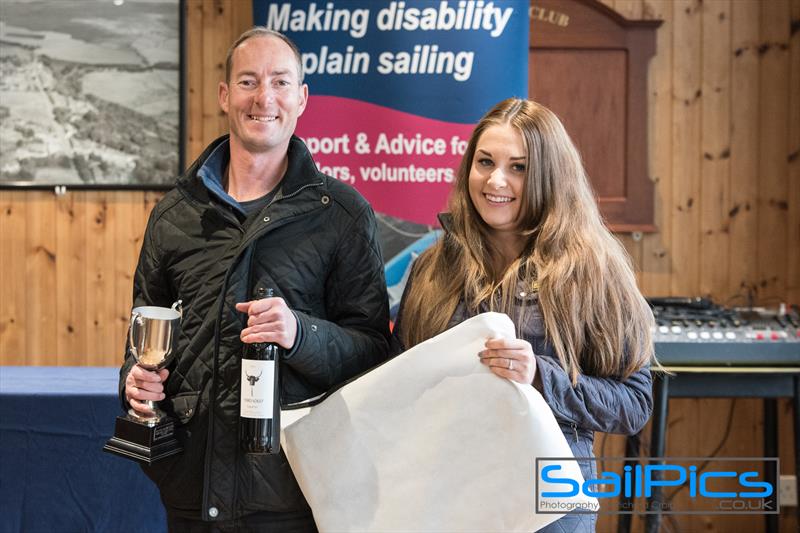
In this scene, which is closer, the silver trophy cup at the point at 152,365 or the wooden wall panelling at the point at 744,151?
the silver trophy cup at the point at 152,365

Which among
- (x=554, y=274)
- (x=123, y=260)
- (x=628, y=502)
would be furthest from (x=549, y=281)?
(x=123, y=260)

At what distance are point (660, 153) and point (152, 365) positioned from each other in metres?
2.93

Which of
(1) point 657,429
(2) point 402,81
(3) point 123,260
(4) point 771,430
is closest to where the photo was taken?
(1) point 657,429

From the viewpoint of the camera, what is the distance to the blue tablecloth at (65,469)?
8.55ft

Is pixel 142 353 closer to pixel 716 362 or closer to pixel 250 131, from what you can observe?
pixel 250 131

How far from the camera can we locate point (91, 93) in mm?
4059

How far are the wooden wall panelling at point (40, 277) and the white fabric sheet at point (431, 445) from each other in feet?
9.15

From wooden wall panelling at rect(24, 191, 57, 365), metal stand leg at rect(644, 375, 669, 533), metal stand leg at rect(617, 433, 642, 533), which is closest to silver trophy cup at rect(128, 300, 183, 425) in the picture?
metal stand leg at rect(644, 375, 669, 533)

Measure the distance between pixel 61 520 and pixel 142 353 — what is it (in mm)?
1176

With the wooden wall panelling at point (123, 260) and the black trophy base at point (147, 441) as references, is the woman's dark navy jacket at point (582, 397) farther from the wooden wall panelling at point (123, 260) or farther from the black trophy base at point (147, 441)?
the wooden wall panelling at point (123, 260)

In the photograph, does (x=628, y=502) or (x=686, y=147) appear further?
(x=686, y=147)

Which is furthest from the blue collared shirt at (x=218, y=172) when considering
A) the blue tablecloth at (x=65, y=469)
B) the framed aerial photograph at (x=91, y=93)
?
the framed aerial photograph at (x=91, y=93)

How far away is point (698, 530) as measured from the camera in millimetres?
4074

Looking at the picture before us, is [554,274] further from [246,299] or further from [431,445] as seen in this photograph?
[246,299]
